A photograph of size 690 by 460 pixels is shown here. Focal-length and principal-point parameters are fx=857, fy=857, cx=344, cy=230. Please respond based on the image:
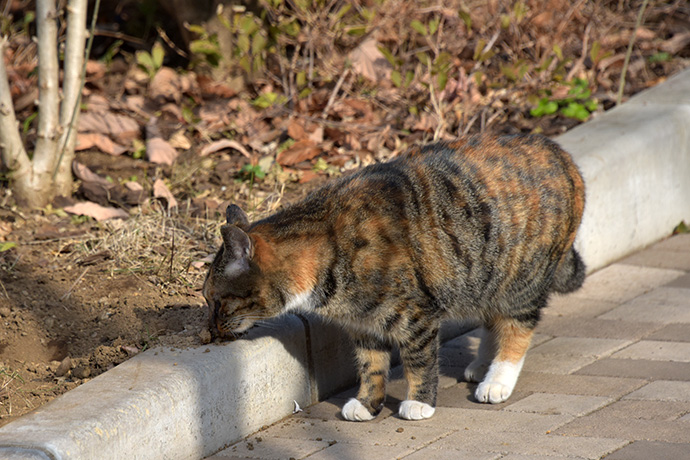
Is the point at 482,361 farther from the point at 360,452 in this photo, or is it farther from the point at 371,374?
the point at 360,452

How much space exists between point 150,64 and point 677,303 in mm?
Answer: 4060

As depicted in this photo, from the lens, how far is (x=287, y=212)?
3.73 metres

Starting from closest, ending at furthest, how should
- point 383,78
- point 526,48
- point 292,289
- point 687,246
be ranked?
point 292,289, point 687,246, point 383,78, point 526,48

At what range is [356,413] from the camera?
3635 mm

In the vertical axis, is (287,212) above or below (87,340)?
above

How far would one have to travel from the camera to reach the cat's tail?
4195mm

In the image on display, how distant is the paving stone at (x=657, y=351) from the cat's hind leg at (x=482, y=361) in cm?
60

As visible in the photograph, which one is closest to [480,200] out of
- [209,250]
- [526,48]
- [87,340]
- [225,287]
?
[225,287]

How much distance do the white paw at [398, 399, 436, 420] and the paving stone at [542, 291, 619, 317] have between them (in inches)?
55.0

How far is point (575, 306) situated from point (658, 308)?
0.44 meters

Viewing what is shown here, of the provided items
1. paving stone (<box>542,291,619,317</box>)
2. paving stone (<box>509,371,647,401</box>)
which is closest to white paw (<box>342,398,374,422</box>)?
paving stone (<box>509,371,647,401</box>)

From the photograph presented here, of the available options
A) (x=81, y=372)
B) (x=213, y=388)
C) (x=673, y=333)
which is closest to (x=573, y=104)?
(x=673, y=333)

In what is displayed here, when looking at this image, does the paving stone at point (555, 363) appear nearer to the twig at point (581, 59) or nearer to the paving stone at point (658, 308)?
the paving stone at point (658, 308)

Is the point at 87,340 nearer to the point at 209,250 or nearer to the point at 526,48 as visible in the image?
the point at 209,250
